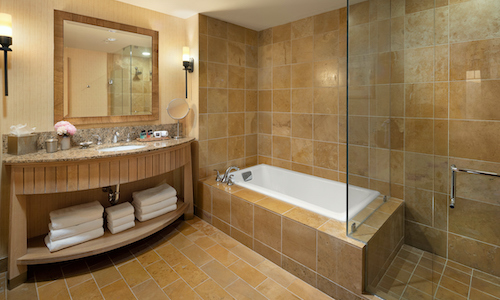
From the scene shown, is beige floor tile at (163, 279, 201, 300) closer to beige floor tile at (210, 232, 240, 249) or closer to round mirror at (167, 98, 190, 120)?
beige floor tile at (210, 232, 240, 249)

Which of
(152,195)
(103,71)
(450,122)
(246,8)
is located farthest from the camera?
(246,8)

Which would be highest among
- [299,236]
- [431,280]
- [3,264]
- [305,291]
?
[299,236]

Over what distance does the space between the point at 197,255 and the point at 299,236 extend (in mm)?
912

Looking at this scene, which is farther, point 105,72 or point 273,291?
point 105,72

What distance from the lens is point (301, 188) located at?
10.3 ft

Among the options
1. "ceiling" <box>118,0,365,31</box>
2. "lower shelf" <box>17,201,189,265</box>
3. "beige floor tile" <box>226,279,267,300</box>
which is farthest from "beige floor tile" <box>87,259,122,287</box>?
"ceiling" <box>118,0,365,31</box>

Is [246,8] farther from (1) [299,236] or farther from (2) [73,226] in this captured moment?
(2) [73,226]

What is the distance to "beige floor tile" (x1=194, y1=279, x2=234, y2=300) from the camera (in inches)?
72.6

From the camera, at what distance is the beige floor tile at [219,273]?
2.01 meters

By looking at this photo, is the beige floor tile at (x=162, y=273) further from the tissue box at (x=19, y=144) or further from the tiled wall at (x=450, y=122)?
the tiled wall at (x=450, y=122)

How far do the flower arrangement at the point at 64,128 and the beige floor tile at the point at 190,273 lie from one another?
1421mm

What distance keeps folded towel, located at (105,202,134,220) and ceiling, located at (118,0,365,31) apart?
1934mm

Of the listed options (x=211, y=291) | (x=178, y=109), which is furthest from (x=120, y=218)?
(x=178, y=109)

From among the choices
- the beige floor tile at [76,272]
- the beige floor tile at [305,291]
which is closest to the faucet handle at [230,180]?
the beige floor tile at [305,291]
